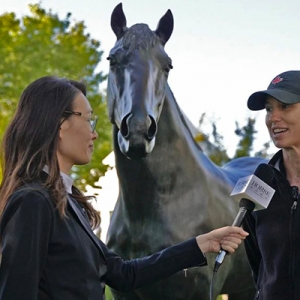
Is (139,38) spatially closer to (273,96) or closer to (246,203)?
(273,96)

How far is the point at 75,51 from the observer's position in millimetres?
24031

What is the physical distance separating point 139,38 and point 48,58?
17960 millimetres

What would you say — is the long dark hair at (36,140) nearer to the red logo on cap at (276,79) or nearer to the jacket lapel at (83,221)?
the jacket lapel at (83,221)

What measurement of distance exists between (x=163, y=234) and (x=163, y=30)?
166 cm

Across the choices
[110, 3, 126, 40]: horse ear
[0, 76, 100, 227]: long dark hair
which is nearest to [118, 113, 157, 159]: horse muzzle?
[110, 3, 126, 40]: horse ear

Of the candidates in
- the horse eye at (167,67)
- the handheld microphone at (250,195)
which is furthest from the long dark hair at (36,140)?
the horse eye at (167,67)

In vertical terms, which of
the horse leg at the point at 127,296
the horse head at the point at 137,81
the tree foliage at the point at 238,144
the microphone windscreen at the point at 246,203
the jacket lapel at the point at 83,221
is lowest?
the horse leg at the point at 127,296

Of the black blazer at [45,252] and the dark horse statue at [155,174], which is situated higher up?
the dark horse statue at [155,174]

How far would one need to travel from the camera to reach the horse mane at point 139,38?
5.55 m

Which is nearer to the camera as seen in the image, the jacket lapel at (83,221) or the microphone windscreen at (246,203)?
the jacket lapel at (83,221)

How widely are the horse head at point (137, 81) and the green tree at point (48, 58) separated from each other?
55.0ft

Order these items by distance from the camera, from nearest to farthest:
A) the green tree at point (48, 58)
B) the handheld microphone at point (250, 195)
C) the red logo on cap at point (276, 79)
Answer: the handheld microphone at point (250, 195) → the red logo on cap at point (276, 79) → the green tree at point (48, 58)

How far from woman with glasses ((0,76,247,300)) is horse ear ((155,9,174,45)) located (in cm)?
248

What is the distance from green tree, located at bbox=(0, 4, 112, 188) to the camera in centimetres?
2294
